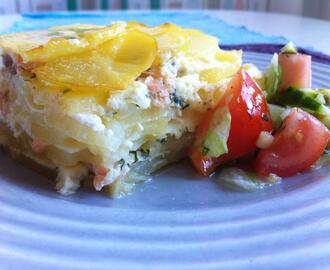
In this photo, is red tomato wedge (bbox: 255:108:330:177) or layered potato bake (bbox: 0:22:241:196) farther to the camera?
red tomato wedge (bbox: 255:108:330:177)

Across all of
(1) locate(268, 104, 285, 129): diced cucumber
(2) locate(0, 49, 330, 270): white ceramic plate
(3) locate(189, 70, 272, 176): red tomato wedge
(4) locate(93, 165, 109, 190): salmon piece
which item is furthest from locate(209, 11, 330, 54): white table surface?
(4) locate(93, 165, 109, 190): salmon piece

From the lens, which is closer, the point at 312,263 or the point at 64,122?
the point at 312,263

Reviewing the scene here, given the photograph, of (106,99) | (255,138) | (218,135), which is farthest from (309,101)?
(106,99)

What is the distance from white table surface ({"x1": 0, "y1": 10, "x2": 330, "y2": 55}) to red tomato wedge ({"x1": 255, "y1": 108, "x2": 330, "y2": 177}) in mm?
1293

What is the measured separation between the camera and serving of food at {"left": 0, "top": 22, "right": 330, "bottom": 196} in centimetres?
126

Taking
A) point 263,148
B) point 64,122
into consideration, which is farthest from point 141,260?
point 263,148

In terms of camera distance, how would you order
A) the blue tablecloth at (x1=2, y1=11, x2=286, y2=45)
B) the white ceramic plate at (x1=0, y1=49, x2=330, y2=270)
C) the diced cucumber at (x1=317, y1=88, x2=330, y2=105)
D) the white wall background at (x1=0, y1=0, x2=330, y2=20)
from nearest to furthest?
1. the white ceramic plate at (x1=0, y1=49, x2=330, y2=270)
2. the diced cucumber at (x1=317, y1=88, x2=330, y2=105)
3. the blue tablecloth at (x1=2, y1=11, x2=286, y2=45)
4. the white wall background at (x1=0, y1=0, x2=330, y2=20)

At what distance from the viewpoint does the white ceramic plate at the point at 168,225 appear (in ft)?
3.02

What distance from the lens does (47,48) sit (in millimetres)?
1312

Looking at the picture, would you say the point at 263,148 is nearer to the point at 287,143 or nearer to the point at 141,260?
the point at 287,143

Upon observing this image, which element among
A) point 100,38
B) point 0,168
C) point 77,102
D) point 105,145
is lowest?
point 0,168

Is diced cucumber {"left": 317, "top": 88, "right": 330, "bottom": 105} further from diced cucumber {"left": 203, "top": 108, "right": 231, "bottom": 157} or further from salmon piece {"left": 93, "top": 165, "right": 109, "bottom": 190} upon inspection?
salmon piece {"left": 93, "top": 165, "right": 109, "bottom": 190}

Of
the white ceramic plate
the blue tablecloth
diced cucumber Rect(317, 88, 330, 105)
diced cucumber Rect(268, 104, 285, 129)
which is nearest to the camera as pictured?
the white ceramic plate

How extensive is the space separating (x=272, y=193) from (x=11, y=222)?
0.63 metres
